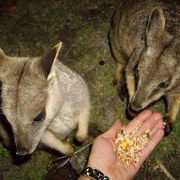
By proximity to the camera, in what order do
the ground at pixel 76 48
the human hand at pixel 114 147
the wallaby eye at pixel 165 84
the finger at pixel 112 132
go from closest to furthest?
1. the wallaby eye at pixel 165 84
2. the human hand at pixel 114 147
3. the finger at pixel 112 132
4. the ground at pixel 76 48

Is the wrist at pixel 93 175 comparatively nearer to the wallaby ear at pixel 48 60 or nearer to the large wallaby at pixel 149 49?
the large wallaby at pixel 149 49

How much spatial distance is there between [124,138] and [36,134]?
1321 millimetres

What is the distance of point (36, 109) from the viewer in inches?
138

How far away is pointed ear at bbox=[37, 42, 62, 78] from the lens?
3.37 meters

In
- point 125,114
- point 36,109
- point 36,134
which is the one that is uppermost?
point 36,109

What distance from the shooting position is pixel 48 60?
343cm

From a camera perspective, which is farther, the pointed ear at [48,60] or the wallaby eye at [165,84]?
the wallaby eye at [165,84]

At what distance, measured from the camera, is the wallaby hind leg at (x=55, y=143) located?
14.6 ft

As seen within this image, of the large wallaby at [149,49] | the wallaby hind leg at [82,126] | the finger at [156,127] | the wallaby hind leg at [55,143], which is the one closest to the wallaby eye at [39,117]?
the wallaby hind leg at [55,143]

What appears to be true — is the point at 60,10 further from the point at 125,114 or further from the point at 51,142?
the point at 51,142

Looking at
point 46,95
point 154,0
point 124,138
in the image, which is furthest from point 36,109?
point 154,0

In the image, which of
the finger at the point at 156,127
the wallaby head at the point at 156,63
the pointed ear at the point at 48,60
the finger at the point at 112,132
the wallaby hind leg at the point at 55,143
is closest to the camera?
the pointed ear at the point at 48,60

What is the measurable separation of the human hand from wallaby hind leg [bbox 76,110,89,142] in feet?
0.84

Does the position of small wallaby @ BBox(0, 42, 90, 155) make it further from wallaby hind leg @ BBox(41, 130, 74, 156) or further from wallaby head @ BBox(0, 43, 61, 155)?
wallaby hind leg @ BBox(41, 130, 74, 156)
